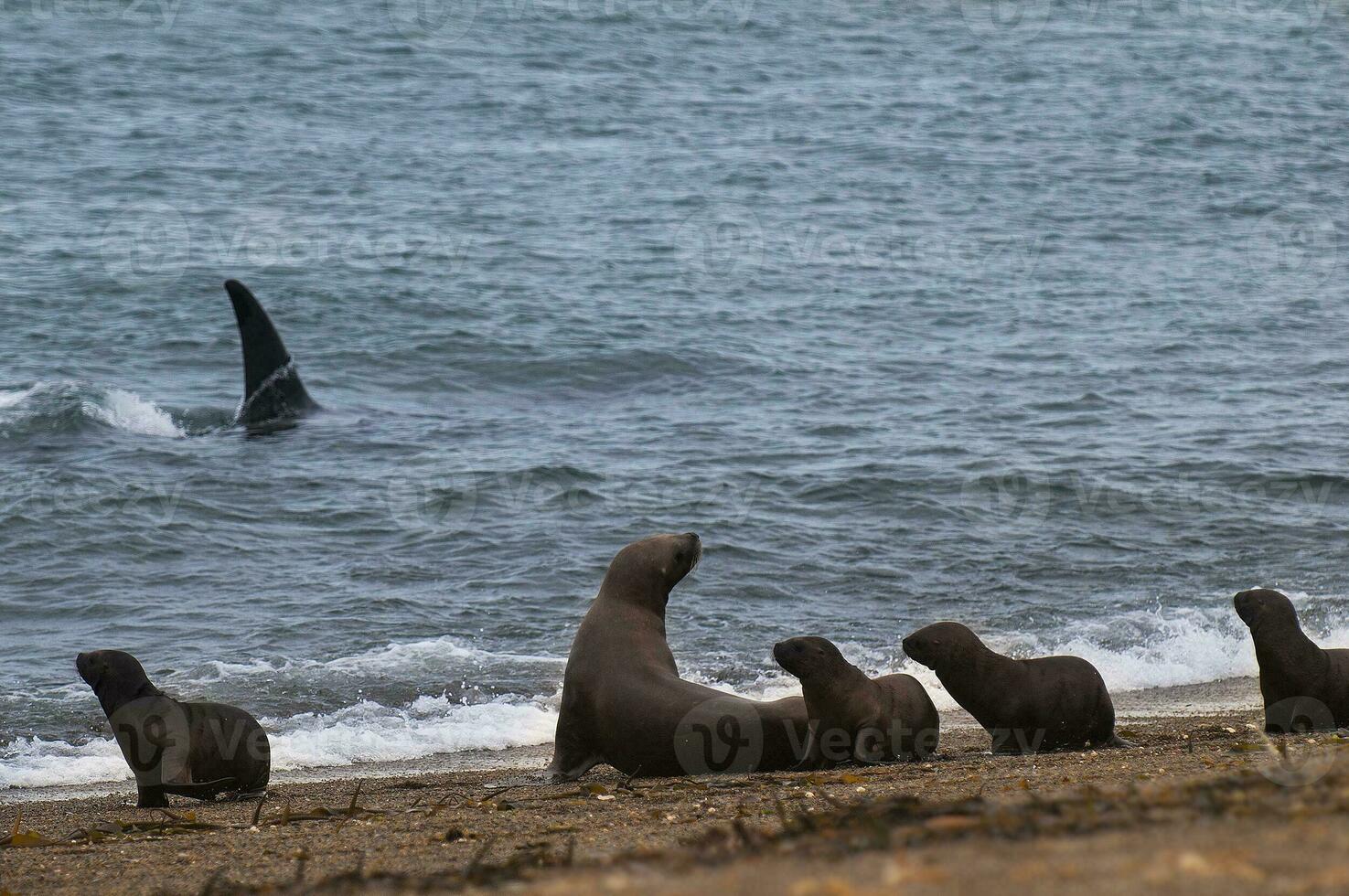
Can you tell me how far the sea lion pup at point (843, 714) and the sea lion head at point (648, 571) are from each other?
110 cm

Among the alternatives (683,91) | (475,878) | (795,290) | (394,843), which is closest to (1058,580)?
(394,843)

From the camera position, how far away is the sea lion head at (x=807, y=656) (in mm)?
7152

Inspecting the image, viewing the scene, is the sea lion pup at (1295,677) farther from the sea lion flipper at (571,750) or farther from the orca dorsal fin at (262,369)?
the orca dorsal fin at (262,369)

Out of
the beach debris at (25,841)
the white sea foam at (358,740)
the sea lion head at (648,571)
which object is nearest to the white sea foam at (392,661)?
the white sea foam at (358,740)

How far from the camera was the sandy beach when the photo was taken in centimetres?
301

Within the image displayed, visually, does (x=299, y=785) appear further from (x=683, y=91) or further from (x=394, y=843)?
(x=683, y=91)

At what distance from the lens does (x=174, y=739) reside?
6996 mm

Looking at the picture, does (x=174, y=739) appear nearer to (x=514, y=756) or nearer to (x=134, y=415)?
(x=514, y=756)

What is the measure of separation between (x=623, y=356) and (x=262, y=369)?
5243 millimetres

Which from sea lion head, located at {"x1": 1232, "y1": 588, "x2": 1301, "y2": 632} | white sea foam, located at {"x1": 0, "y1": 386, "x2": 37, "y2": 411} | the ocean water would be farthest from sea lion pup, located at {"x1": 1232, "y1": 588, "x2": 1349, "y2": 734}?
white sea foam, located at {"x1": 0, "y1": 386, "x2": 37, "y2": 411}

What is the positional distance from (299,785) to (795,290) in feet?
60.8

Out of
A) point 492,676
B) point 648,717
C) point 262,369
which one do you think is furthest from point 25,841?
point 262,369

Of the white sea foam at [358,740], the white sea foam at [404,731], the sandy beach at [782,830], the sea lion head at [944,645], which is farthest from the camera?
the white sea foam at [404,731]

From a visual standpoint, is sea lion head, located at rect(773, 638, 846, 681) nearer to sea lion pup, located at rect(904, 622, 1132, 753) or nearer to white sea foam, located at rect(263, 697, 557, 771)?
sea lion pup, located at rect(904, 622, 1132, 753)
